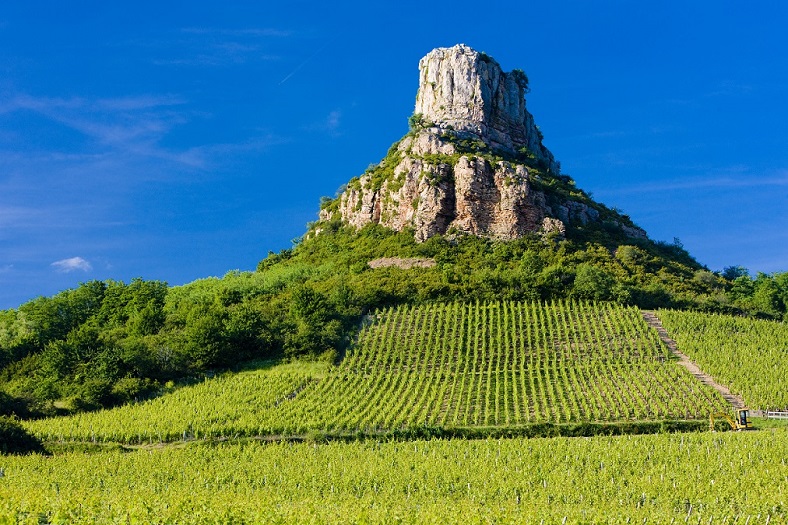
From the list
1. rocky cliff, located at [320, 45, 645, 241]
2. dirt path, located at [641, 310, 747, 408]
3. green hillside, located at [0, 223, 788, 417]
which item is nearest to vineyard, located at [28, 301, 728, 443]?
dirt path, located at [641, 310, 747, 408]

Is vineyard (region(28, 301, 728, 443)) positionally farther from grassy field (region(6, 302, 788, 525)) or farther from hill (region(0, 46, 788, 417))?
hill (region(0, 46, 788, 417))

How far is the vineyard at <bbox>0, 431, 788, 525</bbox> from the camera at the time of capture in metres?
20.4

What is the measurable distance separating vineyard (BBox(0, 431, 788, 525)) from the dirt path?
27.5 feet

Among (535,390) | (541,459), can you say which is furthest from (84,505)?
(535,390)

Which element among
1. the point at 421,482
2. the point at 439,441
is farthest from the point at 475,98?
the point at 421,482

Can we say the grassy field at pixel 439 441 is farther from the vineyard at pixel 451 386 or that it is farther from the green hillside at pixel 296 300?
the green hillside at pixel 296 300

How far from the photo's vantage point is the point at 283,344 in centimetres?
5431

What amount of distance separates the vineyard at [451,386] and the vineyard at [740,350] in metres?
1.90

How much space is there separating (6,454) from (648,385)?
33261 millimetres

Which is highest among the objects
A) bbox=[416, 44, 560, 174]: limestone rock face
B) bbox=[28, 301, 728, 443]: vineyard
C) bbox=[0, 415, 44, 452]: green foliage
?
bbox=[416, 44, 560, 174]: limestone rock face

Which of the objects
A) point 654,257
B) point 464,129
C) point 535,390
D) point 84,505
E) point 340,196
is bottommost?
point 84,505

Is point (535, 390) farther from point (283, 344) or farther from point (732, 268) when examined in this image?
point (732, 268)

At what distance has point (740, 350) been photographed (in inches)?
1934

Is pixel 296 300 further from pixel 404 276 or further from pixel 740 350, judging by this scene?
pixel 740 350
